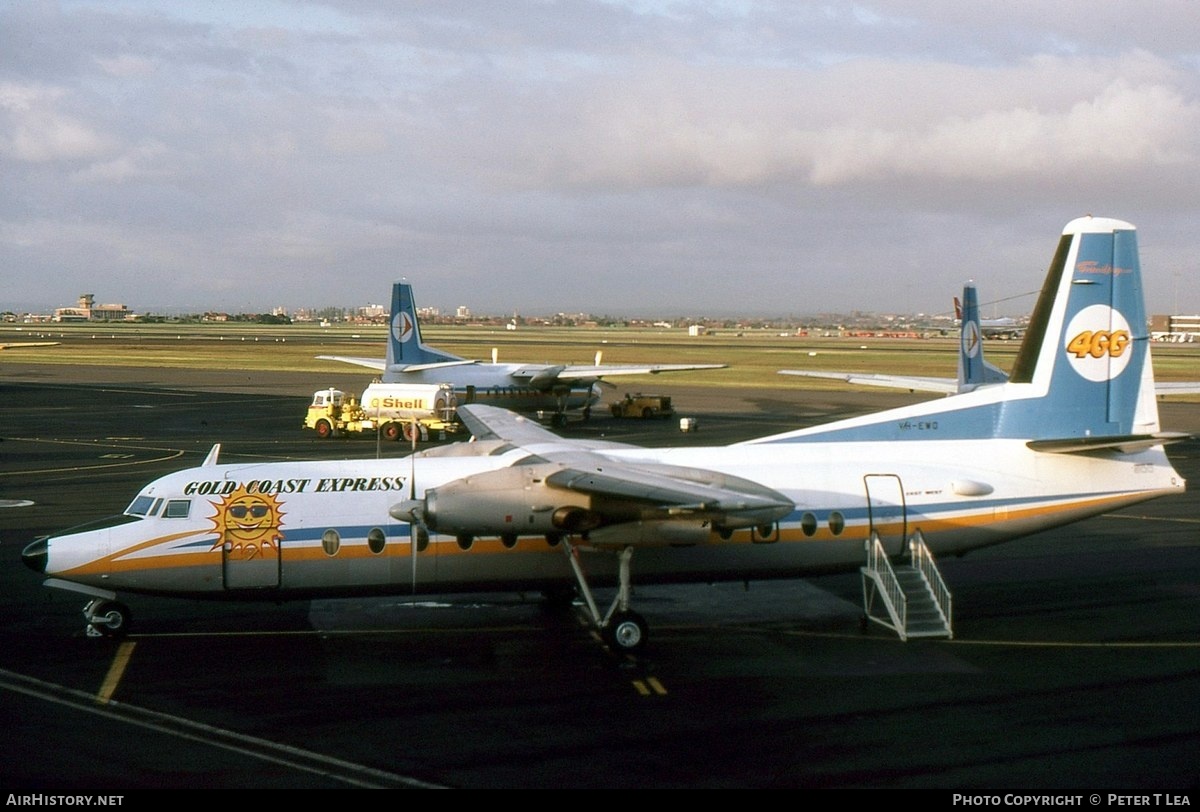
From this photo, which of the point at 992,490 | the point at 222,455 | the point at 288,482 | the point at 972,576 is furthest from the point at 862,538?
the point at 222,455

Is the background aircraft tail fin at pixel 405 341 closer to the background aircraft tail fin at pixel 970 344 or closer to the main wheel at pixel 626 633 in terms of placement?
the background aircraft tail fin at pixel 970 344

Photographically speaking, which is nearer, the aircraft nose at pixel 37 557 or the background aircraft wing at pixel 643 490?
the background aircraft wing at pixel 643 490

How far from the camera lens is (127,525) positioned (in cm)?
1895

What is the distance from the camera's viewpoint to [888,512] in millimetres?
19969

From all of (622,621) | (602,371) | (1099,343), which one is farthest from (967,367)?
(622,621)

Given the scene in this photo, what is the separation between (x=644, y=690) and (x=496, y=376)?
4308 cm

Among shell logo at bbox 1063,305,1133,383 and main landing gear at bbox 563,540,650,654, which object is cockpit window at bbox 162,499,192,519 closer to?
main landing gear at bbox 563,540,650,654

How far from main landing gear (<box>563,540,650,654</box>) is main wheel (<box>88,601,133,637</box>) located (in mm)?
7738

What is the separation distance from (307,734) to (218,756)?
Result: 1.20 m

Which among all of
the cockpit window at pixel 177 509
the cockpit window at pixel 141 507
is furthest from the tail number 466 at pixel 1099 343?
the cockpit window at pixel 141 507

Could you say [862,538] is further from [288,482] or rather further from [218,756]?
[218,756]

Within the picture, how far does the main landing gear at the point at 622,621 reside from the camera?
18.4 metres

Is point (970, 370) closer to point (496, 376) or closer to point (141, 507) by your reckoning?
point (496, 376)

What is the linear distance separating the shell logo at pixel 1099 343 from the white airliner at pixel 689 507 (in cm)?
3
